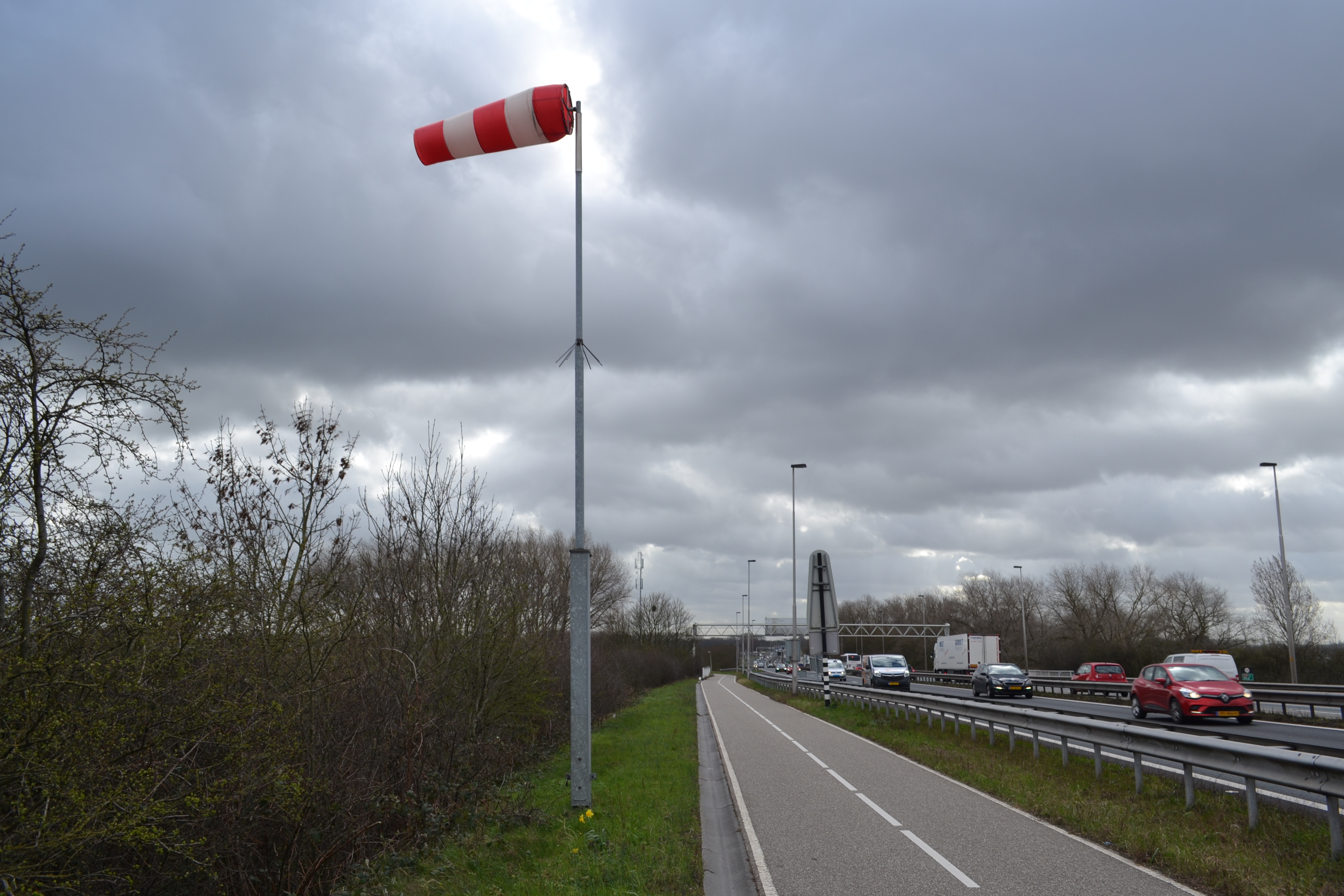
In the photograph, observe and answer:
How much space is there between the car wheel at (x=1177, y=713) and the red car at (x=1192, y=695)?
15mm

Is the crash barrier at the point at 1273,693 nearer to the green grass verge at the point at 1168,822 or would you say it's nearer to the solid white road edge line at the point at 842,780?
the green grass verge at the point at 1168,822

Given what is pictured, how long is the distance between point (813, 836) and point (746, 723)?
19897 mm

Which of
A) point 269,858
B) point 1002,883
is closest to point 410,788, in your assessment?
point 269,858

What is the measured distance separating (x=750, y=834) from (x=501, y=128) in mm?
8894

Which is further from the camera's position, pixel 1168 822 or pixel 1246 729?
pixel 1246 729

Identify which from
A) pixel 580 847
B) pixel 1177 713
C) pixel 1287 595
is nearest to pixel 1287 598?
pixel 1287 595

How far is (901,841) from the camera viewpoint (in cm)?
955

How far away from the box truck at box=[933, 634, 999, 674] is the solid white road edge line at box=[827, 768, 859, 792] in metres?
42.8

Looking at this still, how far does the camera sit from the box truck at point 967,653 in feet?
184

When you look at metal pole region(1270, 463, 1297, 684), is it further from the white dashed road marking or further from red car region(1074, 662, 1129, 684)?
the white dashed road marking

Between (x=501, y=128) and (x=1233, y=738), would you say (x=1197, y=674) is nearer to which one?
(x=1233, y=738)

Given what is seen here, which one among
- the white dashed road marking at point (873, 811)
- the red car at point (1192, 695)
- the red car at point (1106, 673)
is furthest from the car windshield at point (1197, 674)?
the red car at point (1106, 673)

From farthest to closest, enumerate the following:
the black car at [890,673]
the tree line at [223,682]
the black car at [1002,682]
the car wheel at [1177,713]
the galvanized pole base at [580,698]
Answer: the black car at [890,673], the black car at [1002,682], the car wheel at [1177,713], the galvanized pole base at [580,698], the tree line at [223,682]

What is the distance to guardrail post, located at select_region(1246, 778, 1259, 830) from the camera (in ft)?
29.7
